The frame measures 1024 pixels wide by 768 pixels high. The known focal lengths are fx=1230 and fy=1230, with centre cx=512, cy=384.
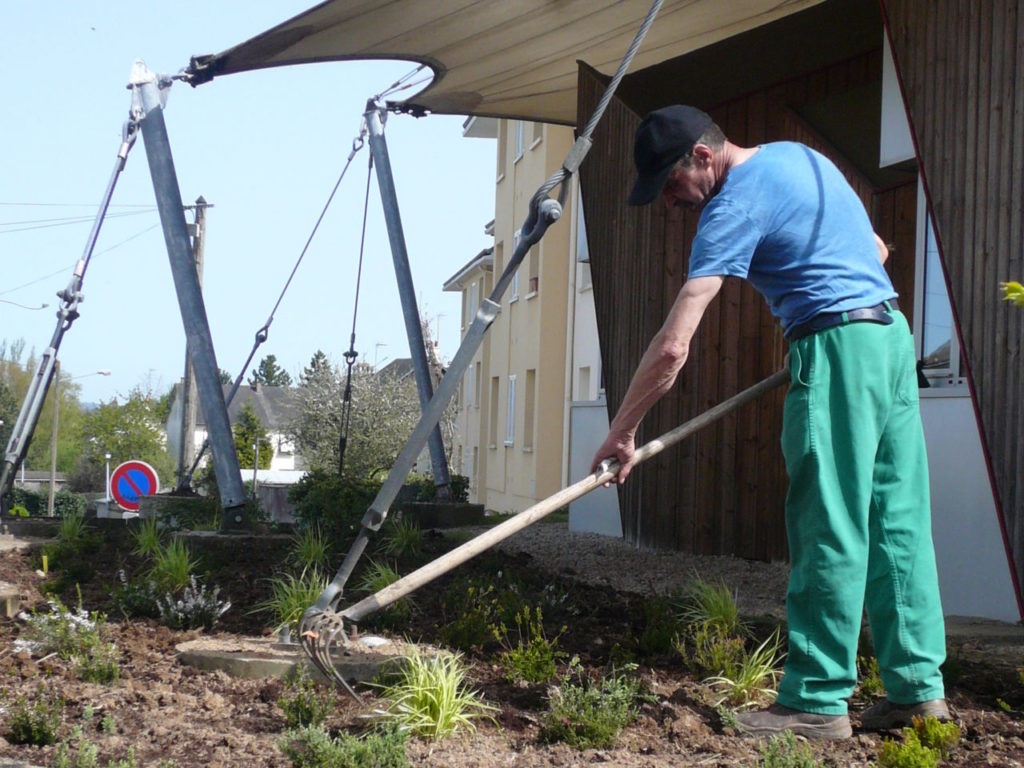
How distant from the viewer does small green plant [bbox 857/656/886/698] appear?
159 inches

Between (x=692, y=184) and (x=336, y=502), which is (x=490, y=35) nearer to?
(x=336, y=502)

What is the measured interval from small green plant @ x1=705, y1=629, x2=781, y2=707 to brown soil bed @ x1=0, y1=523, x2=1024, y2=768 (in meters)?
0.07

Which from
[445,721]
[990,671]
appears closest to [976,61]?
[990,671]

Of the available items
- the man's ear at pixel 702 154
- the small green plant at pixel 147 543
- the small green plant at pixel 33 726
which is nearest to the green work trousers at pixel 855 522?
the man's ear at pixel 702 154

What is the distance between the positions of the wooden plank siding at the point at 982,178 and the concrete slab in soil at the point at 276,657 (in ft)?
9.79

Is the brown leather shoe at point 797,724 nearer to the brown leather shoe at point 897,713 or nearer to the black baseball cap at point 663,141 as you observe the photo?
the brown leather shoe at point 897,713

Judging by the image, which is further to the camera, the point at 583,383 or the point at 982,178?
the point at 583,383

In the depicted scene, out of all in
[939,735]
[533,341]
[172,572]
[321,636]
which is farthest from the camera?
[533,341]

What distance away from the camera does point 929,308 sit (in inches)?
309

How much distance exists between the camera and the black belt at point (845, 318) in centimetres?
363

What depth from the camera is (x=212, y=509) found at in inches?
370

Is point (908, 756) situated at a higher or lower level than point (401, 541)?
lower

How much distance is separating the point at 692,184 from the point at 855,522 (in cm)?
112

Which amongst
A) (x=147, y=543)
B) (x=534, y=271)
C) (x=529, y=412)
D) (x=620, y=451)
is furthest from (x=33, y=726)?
(x=529, y=412)
